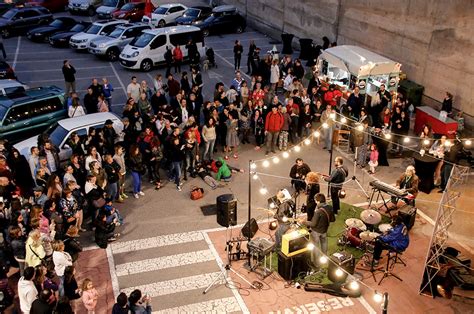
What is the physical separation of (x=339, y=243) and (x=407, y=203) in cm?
225

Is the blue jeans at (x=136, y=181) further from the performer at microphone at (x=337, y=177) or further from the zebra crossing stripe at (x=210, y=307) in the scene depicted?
the performer at microphone at (x=337, y=177)

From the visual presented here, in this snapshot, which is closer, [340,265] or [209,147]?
[340,265]

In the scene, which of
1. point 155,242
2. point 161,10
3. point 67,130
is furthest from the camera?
point 161,10

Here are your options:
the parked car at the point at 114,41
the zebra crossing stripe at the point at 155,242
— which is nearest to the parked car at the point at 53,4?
the parked car at the point at 114,41

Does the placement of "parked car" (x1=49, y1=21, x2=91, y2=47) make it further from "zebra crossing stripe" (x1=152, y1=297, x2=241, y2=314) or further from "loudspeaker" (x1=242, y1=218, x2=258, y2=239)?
"zebra crossing stripe" (x1=152, y1=297, x2=241, y2=314)

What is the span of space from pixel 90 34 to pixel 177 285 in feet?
67.9

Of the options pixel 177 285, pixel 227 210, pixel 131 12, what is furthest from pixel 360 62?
pixel 131 12

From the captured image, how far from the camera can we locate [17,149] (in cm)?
1433

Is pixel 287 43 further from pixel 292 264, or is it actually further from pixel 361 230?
pixel 292 264

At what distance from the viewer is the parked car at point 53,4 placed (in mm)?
38181

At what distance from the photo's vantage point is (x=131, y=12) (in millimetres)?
34250

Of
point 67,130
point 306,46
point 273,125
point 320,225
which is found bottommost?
point 306,46

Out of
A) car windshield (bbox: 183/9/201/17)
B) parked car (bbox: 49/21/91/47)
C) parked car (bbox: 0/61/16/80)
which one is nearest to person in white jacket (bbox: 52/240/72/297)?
parked car (bbox: 0/61/16/80)

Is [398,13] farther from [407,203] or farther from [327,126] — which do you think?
[407,203]
